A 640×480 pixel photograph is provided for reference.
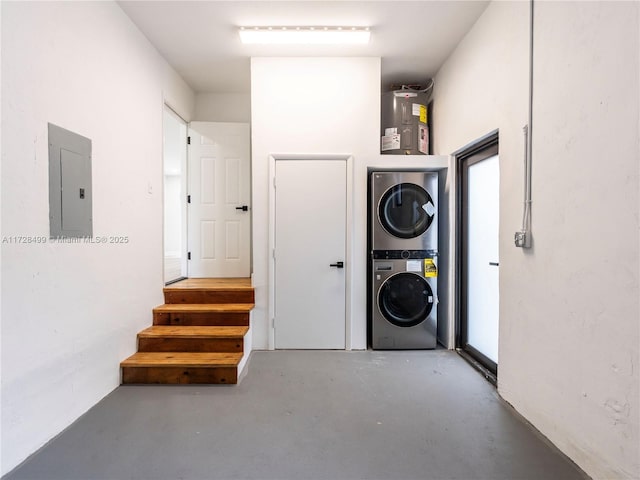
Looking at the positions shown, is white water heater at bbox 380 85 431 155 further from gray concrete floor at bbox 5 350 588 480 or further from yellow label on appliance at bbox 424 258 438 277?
gray concrete floor at bbox 5 350 588 480

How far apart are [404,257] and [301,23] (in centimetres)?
225

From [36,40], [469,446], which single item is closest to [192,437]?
[469,446]

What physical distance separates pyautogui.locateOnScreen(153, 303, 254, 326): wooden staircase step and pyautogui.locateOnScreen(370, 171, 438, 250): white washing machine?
4.72ft

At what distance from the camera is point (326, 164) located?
3.03 metres

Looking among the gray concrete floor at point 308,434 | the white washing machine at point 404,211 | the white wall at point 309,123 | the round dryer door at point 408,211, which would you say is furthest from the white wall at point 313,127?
the gray concrete floor at point 308,434

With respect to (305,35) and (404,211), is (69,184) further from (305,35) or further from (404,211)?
(404,211)

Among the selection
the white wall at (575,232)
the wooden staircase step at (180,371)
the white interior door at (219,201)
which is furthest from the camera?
the white interior door at (219,201)

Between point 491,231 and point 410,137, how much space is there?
4.22 ft

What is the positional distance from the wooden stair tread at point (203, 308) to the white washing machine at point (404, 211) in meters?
1.38

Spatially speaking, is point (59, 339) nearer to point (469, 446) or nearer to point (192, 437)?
point (192, 437)

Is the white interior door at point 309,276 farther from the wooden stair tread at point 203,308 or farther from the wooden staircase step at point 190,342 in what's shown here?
the wooden staircase step at point 190,342

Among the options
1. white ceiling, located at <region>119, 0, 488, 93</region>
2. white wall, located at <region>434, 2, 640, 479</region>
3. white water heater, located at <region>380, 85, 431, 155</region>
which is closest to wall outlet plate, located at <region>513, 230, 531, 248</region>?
white wall, located at <region>434, 2, 640, 479</region>

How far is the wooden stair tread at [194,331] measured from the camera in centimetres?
Answer: 260

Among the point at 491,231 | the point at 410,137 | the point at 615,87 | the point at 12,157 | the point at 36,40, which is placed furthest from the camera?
the point at 410,137
